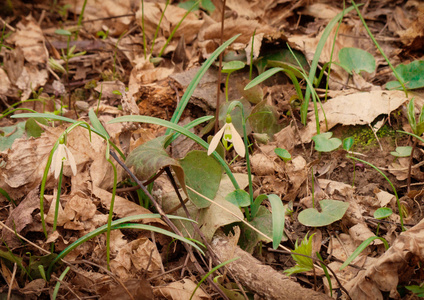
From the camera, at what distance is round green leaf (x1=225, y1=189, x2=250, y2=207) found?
4.76 feet

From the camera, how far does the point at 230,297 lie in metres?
1.32

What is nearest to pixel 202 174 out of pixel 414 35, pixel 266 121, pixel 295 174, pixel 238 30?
pixel 295 174

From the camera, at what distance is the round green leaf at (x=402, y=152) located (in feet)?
5.45

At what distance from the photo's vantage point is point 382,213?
4.82ft

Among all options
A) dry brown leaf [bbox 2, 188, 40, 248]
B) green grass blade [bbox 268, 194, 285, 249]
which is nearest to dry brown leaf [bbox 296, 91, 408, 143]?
green grass blade [bbox 268, 194, 285, 249]

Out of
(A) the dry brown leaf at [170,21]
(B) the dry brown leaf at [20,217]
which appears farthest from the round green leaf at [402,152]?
(A) the dry brown leaf at [170,21]

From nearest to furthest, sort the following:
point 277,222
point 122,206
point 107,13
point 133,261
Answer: point 277,222 < point 133,261 < point 122,206 < point 107,13

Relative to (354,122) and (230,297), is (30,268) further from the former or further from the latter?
(354,122)

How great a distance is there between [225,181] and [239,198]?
22 centimetres

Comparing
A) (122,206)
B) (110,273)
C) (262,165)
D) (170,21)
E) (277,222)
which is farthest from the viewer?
(170,21)

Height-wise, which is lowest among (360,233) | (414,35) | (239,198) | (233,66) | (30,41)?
(360,233)

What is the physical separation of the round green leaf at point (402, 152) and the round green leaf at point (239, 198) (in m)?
0.71

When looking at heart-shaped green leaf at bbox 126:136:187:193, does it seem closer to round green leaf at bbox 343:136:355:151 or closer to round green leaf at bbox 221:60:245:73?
round green leaf at bbox 221:60:245:73

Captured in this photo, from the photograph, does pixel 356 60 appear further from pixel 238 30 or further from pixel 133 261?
pixel 133 261
